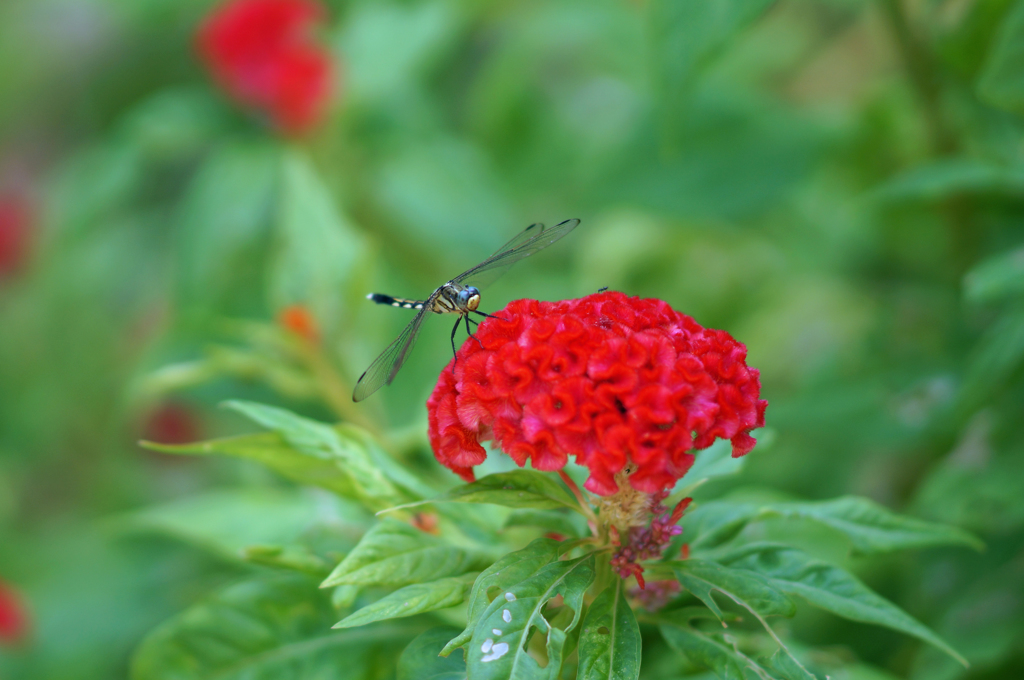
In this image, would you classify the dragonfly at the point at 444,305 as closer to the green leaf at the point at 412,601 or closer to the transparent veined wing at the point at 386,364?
the transparent veined wing at the point at 386,364

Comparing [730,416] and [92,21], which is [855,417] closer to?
[730,416]

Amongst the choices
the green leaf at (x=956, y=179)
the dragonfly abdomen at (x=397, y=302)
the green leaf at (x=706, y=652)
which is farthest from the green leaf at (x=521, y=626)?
the green leaf at (x=956, y=179)

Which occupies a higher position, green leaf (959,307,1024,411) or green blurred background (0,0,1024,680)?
green blurred background (0,0,1024,680)

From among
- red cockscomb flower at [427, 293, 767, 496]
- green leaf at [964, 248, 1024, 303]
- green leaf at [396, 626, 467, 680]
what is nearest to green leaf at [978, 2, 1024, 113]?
green leaf at [964, 248, 1024, 303]

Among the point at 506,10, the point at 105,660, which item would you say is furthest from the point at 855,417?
the point at 506,10

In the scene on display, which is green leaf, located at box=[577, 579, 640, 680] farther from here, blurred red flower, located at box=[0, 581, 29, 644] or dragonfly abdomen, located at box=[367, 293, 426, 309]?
blurred red flower, located at box=[0, 581, 29, 644]
